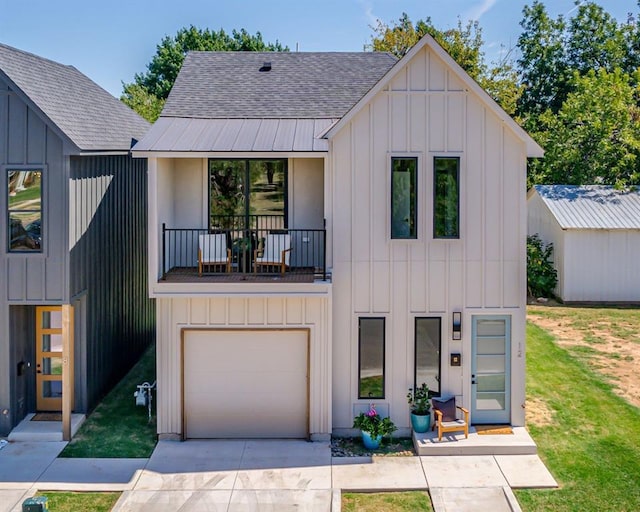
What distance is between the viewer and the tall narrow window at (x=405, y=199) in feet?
39.8

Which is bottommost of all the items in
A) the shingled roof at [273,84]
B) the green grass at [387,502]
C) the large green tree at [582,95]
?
the green grass at [387,502]

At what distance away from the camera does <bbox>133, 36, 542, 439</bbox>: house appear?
12.0 m

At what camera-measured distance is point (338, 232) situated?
40.0ft

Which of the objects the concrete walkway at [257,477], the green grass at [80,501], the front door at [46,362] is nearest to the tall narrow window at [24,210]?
the front door at [46,362]

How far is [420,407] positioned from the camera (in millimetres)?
11961

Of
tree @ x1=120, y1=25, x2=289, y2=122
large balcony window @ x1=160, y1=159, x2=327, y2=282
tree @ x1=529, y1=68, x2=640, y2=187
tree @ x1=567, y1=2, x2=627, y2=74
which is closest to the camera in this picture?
large balcony window @ x1=160, y1=159, x2=327, y2=282

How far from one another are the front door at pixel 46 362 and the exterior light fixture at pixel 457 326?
7.68m

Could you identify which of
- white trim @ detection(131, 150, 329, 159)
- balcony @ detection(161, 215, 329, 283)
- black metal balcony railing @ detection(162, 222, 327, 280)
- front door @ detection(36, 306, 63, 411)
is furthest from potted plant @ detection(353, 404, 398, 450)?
front door @ detection(36, 306, 63, 411)

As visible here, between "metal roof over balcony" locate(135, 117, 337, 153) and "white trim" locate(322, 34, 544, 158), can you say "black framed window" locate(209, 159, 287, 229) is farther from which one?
"white trim" locate(322, 34, 544, 158)

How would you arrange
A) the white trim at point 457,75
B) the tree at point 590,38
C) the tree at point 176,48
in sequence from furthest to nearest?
1. the tree at point 176,48
2. the tree at point 590,38
3. the white trim at point 457,75

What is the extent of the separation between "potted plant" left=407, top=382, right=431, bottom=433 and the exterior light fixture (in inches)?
42.8

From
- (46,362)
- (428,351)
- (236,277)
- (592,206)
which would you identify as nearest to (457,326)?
(428,351)

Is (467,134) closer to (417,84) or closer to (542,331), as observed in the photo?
(417,84)

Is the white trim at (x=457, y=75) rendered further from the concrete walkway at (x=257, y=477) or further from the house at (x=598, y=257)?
the house at (x=598, y=257)
